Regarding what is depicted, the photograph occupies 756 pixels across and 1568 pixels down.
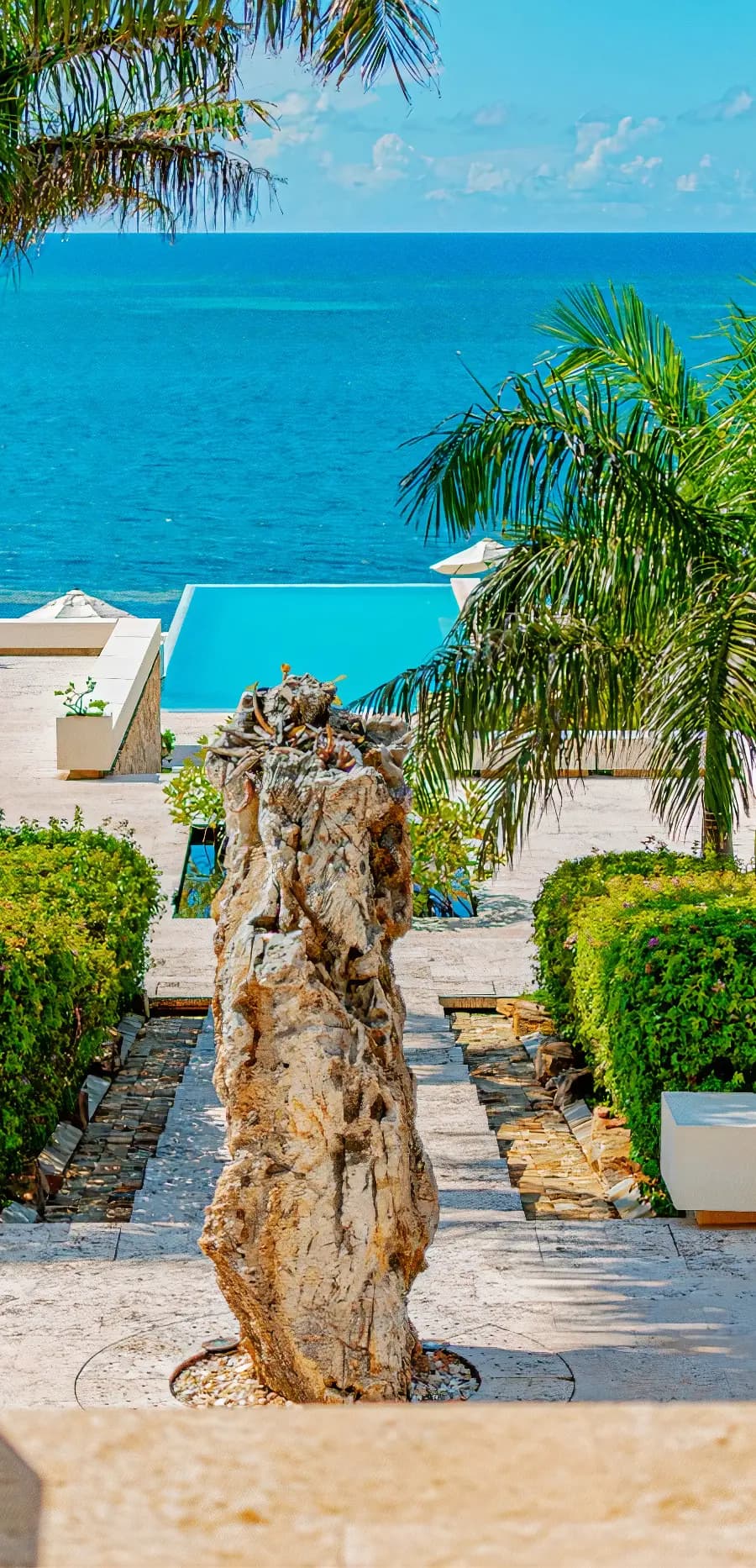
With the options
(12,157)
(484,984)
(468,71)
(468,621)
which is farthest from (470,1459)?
(468,71)

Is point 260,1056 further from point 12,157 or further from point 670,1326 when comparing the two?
point 12,157

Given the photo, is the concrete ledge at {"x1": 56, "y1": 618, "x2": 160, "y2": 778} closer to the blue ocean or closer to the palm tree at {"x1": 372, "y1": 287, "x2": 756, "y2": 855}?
the blue ocean

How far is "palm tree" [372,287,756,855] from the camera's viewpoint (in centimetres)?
700

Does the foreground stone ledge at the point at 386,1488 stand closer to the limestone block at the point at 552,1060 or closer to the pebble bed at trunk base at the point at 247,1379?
the pebble bed at trunk base at the point at 247,1379

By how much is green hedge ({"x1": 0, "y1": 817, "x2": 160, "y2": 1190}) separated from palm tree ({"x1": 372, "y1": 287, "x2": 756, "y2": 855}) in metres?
1.61

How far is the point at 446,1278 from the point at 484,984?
378 centimetres

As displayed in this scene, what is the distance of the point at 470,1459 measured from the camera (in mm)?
875

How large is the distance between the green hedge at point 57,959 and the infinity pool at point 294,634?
1723cm

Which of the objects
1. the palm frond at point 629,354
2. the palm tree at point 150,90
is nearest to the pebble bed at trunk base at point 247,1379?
the palm tree at point 150,90

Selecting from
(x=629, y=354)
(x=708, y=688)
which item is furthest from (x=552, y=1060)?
(x=629, y=354)

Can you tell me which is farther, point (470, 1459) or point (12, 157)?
point (12, 157)

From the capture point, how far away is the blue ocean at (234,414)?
5022 cm

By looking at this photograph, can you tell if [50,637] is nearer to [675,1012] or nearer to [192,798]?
[192,798]

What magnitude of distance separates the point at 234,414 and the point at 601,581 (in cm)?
7061
